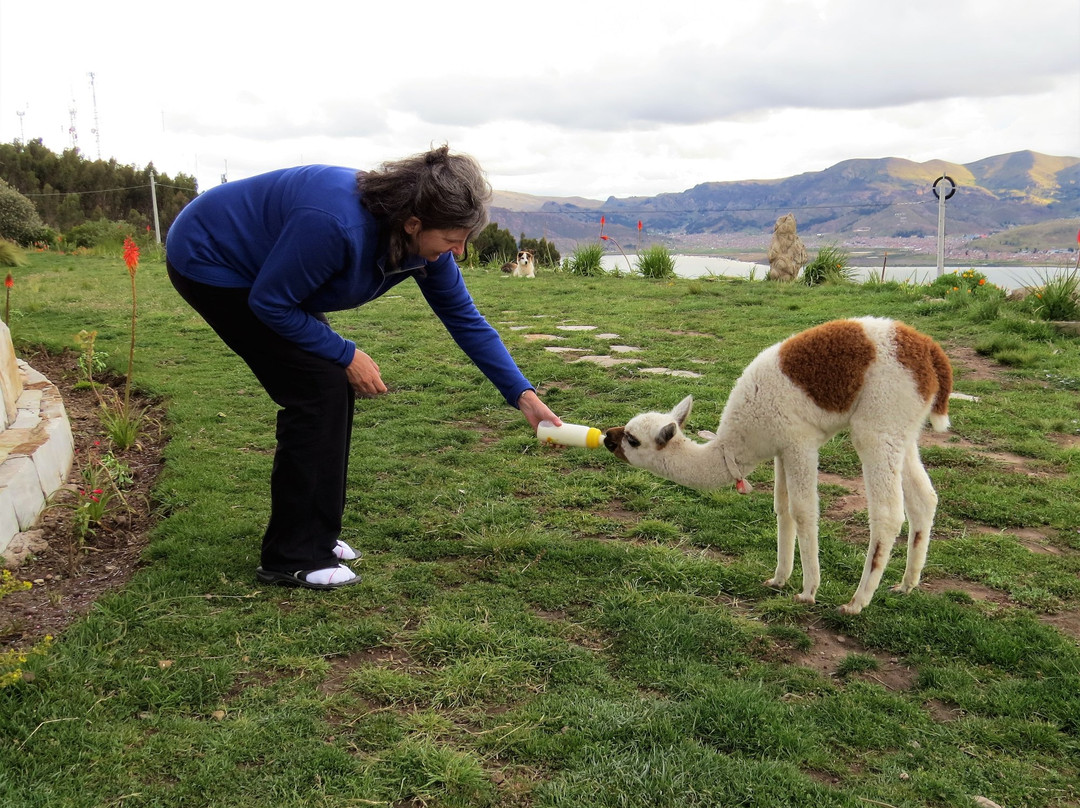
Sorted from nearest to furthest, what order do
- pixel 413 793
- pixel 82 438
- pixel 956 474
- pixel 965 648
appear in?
pixel 413 793, pixel 965 648, pixel 956 474, pixel 82 438

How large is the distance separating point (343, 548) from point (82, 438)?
9.70 ft

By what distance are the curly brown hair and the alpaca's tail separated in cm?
241

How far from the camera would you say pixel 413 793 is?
101 inches

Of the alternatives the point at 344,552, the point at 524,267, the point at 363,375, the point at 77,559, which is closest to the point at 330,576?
the point at 344,552

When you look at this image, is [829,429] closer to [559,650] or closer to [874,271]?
[559,650]

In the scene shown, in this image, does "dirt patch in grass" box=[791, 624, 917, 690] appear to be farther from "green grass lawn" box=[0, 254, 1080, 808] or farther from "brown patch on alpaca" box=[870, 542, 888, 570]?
"brown patch on alpaca" box=[870, 542, 888, 570]

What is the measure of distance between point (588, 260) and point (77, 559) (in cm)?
1589

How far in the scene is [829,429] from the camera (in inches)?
157

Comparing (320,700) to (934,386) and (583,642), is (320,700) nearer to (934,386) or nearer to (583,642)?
(583,642)

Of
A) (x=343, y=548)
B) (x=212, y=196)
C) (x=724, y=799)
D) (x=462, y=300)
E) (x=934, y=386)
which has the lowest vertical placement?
(x=724, y=799)

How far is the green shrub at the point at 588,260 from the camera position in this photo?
61.8 feet

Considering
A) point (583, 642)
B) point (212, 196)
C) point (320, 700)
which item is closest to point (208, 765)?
point (320, 700)

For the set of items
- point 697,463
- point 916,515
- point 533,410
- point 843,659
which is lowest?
point 843,659

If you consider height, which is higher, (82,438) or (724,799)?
(82,438)
